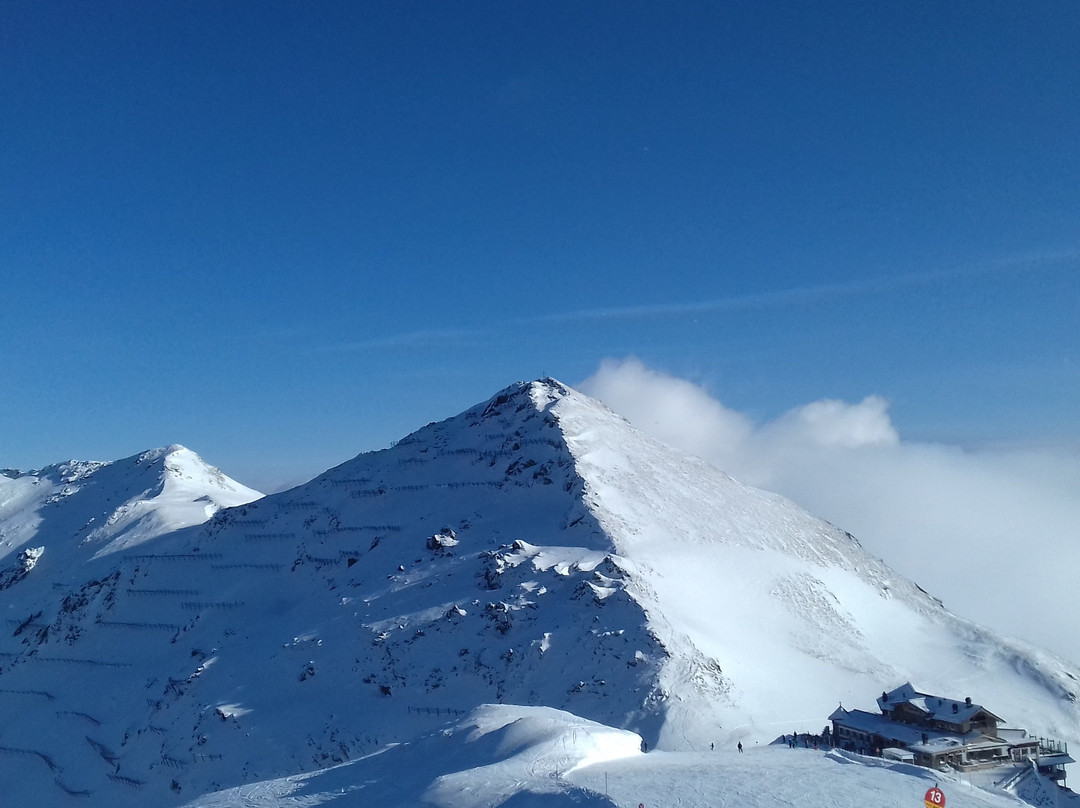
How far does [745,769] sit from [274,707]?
46.1 m

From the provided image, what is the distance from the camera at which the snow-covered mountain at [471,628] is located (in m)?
55.3

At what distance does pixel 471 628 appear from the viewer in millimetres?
63625

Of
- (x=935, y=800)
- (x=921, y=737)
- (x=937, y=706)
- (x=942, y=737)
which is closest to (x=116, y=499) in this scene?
(x=921, y=737)

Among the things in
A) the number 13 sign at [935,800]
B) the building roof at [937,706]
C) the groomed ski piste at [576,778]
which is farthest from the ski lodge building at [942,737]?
the number 13 sign at [935,800]

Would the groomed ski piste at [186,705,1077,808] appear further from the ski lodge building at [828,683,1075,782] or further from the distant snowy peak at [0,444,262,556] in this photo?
the distant snowy peak at [0,444,262,556]

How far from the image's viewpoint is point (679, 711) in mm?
51344

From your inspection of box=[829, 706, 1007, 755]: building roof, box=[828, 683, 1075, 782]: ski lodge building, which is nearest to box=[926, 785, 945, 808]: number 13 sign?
box=[828, 683, 1075, 782]: ski lodge building

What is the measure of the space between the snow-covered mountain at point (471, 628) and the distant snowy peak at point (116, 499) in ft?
21.0

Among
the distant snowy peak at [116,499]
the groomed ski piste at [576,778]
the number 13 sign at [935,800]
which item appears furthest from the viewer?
the distant snowy peak at [116,499]

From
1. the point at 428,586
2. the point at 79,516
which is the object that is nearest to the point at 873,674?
the point at 428,586

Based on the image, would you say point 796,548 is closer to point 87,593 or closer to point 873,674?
point 873,674

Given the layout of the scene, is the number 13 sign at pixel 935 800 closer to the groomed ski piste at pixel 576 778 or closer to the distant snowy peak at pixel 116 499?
the groomed ski piste at pixel 576 778

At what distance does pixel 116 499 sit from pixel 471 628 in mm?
92446

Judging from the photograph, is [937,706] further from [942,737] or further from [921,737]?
[921,737]
